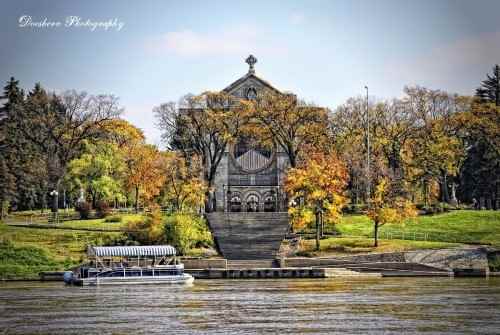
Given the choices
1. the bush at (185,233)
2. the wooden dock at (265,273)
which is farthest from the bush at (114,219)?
the wooden dock at (265,273)

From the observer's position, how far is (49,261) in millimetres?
81500

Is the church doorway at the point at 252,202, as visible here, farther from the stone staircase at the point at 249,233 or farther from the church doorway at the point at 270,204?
the stone staircase at the point at 249,233

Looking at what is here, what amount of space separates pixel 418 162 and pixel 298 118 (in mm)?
15378

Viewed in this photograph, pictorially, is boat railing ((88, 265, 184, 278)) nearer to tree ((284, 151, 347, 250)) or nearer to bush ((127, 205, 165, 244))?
bush ((127, 205, 165, 244))

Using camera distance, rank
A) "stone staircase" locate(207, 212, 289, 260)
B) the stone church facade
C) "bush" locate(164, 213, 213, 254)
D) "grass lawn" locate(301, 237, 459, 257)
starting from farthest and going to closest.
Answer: the stone church facade
"stone staircase" locate(207, 212, 289, 260)
"bush" locate(164, 213, 213, 254)
"grass lawn" locate(301, 237, 459, 257)

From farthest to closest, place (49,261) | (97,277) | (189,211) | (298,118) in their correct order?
(298,118), (189,211), (49,261), (97,277)

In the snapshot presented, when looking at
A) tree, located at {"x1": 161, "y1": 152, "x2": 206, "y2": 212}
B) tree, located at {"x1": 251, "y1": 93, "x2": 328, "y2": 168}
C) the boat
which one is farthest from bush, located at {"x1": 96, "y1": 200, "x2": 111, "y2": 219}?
the boat

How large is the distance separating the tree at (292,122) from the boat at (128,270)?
29825mm

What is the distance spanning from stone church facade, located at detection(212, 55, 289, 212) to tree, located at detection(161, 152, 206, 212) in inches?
433

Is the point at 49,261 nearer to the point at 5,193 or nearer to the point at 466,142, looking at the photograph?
the point at 5,193

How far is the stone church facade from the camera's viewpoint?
116562mm

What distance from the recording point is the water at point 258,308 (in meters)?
46.2

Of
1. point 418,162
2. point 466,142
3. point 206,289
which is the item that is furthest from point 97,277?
point 466,142

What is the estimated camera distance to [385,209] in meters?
88.2
